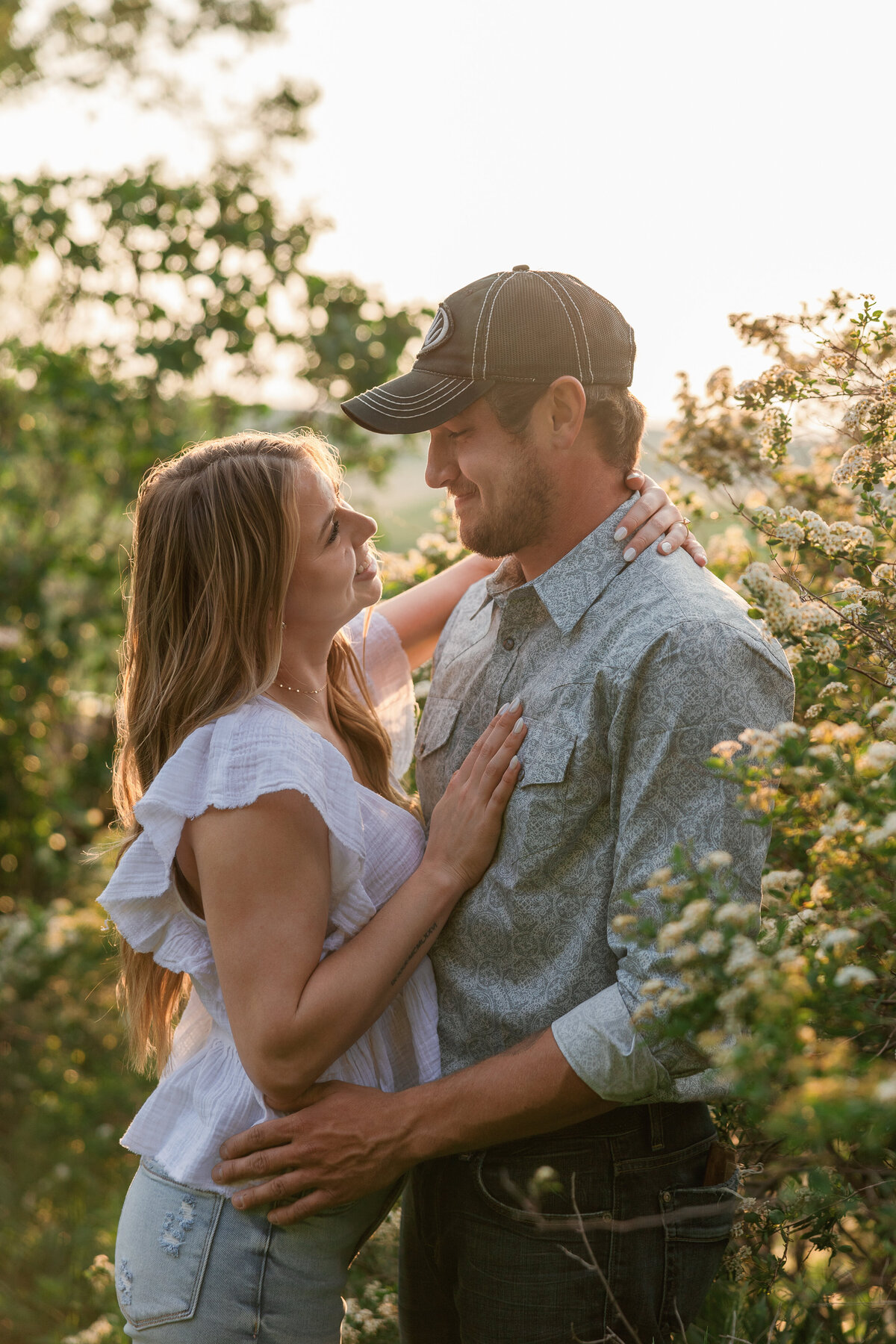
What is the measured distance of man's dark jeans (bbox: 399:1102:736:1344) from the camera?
1.98 meters

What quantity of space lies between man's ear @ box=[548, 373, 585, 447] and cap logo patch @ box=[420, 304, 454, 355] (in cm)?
26

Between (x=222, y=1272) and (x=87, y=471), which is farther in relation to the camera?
(x=87, y=471)

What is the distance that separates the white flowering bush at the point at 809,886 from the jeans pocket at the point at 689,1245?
0.21 ft

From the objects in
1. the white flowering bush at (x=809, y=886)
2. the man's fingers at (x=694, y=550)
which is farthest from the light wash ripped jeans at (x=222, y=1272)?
the man's fingers at (x=694, y=550)

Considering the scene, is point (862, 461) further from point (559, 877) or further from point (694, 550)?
point (559, 877)

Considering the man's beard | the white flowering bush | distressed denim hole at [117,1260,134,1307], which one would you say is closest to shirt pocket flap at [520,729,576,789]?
the white flowering bush

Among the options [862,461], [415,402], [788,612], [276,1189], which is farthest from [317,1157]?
[862,461]

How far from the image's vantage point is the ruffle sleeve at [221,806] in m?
1.89

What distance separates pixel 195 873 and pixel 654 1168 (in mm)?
1006

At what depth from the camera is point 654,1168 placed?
79.0 inches

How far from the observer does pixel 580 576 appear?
2.12 meters

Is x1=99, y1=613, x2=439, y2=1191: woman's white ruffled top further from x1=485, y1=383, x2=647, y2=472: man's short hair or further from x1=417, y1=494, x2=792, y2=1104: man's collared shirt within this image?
x1=485, y1=383, x2=647, y2=472: man's short hair

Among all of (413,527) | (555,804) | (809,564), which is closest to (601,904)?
(555,804)

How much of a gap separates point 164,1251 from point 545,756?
3.67 feet
